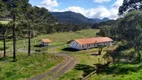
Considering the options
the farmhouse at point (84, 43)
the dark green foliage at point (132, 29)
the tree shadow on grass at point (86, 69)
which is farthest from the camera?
the farmhouse at point (84, 43)

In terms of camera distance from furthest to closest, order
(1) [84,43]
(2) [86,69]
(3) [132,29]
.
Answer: (1) [84,43]
(2) [86,69]
(3) [132,29]

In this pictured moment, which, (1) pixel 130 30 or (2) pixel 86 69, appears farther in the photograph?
(2) pixel 86 69

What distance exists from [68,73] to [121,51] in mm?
11100

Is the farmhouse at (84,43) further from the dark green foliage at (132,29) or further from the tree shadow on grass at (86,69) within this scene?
the dark green foliage at (132,29)

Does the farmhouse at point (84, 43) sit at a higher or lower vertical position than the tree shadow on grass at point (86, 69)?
higher

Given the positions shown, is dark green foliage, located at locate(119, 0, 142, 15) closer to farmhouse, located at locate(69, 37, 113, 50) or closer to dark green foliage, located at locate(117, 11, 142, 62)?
dark green foliage, located at locate(117, 11, 142, 62)

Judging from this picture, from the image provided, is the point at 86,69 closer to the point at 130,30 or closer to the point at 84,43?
the point at 130,30

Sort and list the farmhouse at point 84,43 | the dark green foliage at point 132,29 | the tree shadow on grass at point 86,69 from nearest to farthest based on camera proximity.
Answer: the dark green foliage at point 132,29
the tree shadow on grass at point 86,69
the farmhouse at point 84,43

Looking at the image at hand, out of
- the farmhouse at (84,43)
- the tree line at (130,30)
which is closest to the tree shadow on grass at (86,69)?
the tree line at (130,30)

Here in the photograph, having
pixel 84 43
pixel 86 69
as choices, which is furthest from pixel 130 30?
pixel 84 43

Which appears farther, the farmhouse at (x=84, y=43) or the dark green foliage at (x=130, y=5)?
the farmhouse at (x=84, y=43)

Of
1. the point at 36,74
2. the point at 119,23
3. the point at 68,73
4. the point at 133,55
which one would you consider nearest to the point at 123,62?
the point at 133,55

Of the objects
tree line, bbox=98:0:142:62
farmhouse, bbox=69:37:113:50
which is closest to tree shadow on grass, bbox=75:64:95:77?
tree line, bbox=98:0:142:62

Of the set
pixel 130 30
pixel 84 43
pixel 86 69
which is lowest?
pixel 86 69
